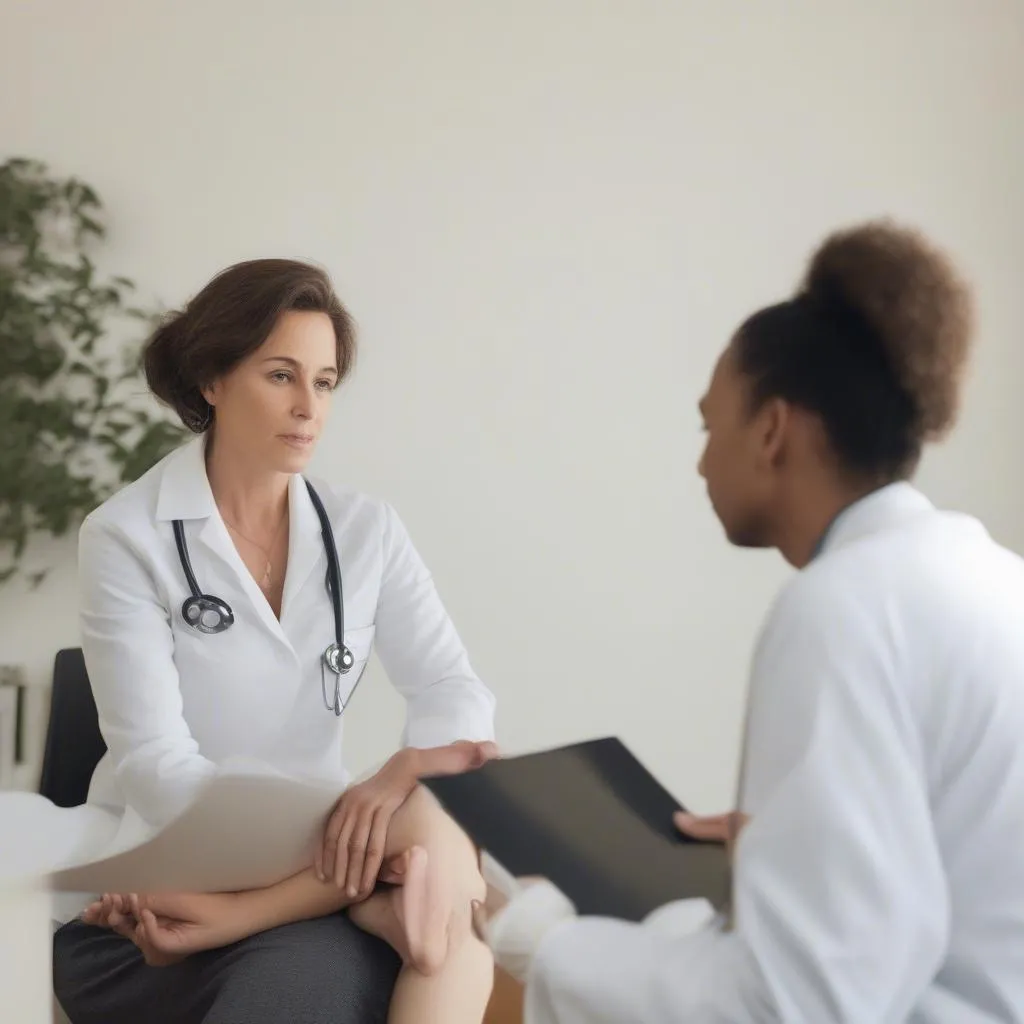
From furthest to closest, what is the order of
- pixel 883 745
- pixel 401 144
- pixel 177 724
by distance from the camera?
pixel 401 144 < pixel 177 724 < pixel 883 745

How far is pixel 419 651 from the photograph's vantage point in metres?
1.95

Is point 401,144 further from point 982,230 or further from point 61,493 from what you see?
point 982,230

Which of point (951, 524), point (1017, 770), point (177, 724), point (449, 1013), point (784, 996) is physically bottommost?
point (449, 1013)

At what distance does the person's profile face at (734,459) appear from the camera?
1053 mm

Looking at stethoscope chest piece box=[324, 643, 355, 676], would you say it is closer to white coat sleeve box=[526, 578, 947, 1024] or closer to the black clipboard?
the black clipboard

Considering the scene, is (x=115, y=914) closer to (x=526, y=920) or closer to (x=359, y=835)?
(x=359, y=835)

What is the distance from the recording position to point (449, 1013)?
1.50m

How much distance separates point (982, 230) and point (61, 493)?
88.0 inches

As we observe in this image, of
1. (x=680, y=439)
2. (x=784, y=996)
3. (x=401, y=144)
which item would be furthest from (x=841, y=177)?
(x=784, y=996)

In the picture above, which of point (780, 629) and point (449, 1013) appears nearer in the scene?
point (780, 629)

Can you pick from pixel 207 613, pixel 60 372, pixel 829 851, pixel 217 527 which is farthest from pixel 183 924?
pixel 60 372

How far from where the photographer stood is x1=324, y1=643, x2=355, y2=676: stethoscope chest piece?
72.4 inches

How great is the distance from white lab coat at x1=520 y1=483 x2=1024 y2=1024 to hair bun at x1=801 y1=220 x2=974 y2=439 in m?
0.12

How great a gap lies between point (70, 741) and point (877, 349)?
1421 mm
